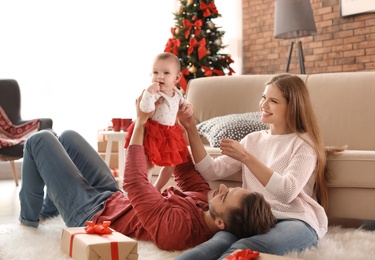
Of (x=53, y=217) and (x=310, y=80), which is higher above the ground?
(x=310, y=80)

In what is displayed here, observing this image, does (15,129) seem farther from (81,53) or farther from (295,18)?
(295,18)

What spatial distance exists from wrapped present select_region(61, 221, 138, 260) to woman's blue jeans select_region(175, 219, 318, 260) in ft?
0.69

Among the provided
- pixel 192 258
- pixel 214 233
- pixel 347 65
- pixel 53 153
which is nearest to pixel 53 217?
pixel 53 153

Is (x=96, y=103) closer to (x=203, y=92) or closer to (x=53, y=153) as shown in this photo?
(x=203, y=92)

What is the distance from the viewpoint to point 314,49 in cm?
634

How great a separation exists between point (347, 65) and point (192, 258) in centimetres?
459

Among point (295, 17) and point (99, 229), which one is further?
point (295, 17)

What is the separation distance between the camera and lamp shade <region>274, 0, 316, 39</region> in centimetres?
571

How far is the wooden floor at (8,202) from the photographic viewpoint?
363cm

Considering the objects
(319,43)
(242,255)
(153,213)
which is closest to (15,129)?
(153,213)

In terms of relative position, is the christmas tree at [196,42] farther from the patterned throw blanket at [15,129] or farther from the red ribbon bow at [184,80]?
the patterned throw blanket at [15,129]

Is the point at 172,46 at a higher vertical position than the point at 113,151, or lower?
higher

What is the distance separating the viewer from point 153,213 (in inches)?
84.5

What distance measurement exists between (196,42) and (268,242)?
168 inches
